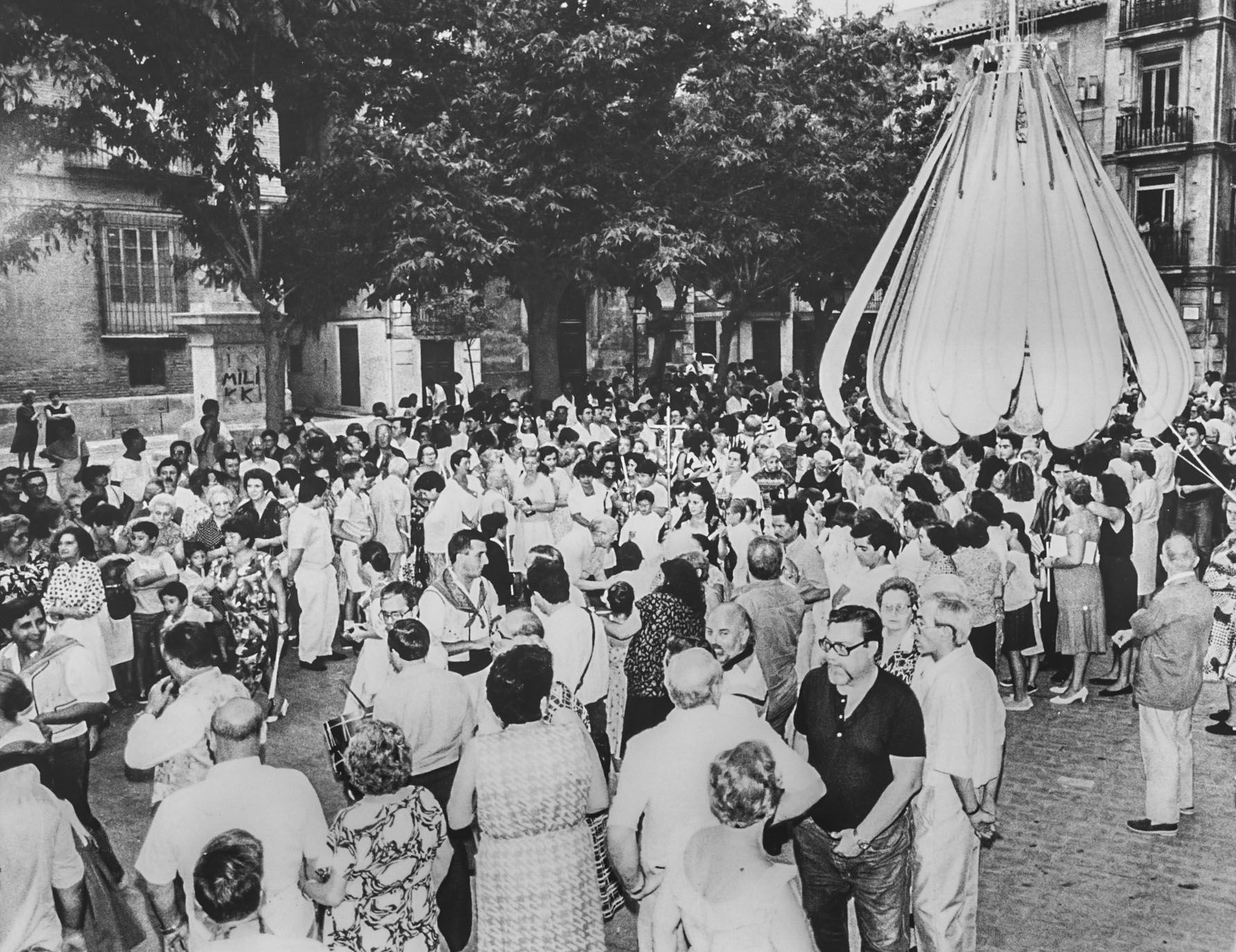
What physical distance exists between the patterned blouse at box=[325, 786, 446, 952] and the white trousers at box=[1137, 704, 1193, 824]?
4112 mm

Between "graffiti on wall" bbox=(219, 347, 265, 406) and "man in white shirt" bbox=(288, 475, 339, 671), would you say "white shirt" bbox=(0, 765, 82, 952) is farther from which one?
"graffiti on wall" bbox=(219, 347, 265, 406)

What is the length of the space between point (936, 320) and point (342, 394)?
82.7 ft

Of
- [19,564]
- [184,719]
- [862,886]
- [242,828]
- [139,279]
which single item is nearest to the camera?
[242,828]

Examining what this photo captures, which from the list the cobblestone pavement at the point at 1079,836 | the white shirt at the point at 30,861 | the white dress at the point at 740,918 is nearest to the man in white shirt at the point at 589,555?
the cobblestone pavement at the point at 1079,836

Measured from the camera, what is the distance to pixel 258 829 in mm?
3771

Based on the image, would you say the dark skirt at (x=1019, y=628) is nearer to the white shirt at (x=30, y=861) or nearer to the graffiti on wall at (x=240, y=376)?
the white shirt at (x=30, y=861)

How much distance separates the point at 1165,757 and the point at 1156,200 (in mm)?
27997

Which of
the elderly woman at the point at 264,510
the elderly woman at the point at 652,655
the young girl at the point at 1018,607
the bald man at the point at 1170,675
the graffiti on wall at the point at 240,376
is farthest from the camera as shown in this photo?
the graffiti on wall at the point at 240,376

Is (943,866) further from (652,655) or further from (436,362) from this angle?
(436,362)

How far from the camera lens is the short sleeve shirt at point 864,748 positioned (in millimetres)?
4367

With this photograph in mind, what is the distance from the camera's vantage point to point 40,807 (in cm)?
393

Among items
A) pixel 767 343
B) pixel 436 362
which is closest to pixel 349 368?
pixel 436 362

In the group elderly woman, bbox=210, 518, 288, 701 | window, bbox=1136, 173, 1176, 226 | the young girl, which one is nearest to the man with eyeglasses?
elderly woman, bbox=210, 518, 288, 701

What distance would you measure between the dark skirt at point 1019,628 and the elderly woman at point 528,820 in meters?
5.11
